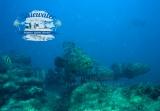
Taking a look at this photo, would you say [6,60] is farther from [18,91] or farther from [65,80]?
[65,80]

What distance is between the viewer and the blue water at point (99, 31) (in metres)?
57.7

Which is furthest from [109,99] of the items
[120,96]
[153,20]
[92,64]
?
[153,20]

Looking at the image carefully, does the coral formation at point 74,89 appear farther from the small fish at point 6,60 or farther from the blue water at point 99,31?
the blue water at point 99,31

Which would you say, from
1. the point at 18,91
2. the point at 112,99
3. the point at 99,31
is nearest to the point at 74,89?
the point at 18,91

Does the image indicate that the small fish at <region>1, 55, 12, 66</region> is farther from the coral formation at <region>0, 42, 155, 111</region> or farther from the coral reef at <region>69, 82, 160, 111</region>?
the coral reef at <region>69, 82, 160, 111</region>

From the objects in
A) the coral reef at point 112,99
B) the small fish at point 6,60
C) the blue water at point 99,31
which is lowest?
the coral reef at point 112,99

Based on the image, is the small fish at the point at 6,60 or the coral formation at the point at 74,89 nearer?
the coral formation at the point at 74,89

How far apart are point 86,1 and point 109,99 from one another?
95.0 metres

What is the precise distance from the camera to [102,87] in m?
11.9

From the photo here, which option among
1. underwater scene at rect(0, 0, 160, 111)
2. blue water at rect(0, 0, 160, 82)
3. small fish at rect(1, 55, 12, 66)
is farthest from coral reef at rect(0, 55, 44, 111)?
blue water at rect(0, 0, 160, 82)

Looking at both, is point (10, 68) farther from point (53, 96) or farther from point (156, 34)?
point (156, 34)

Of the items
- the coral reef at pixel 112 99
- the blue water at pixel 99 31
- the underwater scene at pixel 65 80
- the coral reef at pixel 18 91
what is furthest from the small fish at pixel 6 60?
the blue water at pixel 99 31

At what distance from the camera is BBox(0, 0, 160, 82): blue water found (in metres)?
57.7

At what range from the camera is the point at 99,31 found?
92062 millimetres
